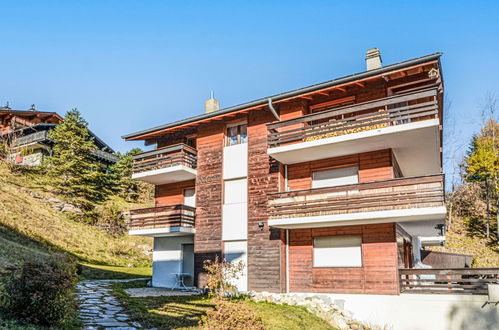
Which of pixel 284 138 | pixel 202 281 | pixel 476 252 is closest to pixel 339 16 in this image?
pixel 284 138

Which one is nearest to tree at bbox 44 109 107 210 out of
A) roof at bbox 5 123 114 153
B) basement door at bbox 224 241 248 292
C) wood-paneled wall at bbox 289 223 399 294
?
roof at bbox 5 123 114 153

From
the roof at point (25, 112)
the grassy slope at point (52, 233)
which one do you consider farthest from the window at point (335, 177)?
the roof at point (25, 112)

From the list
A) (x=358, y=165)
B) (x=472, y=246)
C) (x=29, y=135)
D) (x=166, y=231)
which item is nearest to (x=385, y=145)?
(x=358, y=165)

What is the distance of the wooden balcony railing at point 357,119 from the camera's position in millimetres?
12625

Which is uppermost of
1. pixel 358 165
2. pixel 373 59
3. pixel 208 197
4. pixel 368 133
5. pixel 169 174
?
pixel 373 59

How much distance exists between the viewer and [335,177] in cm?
1481

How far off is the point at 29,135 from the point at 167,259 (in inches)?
1092

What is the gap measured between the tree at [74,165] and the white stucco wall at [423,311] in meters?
25.3

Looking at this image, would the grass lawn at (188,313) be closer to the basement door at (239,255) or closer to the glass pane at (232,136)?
the basement door at (239,255)

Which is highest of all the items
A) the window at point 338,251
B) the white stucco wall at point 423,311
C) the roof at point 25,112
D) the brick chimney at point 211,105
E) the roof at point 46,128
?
the roof at point 25,112

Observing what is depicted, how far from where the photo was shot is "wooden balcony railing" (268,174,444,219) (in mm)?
11766

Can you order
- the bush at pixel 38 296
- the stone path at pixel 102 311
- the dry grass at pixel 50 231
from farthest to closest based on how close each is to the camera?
the dry grass at pixel 50 231 → the stone path at pixel 102 311 → the bush at pixel 38 296

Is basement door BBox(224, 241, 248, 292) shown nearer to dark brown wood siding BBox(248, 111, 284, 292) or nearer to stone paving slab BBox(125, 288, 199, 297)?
dark brown wood siding BBox(248, 111, 284, 292)

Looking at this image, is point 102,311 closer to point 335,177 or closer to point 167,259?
point 167,259
